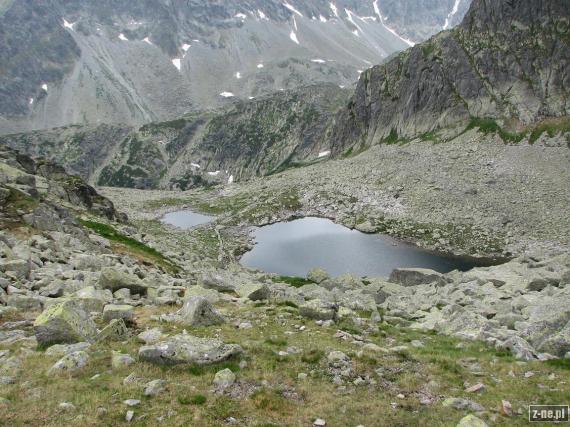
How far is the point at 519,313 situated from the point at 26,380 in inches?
890

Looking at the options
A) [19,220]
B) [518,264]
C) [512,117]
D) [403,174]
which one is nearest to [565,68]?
[512,117]

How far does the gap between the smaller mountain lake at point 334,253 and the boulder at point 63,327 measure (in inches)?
2137

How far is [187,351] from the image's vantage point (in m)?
13.8

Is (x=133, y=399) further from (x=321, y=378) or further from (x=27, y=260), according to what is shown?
(x=27, y=260)

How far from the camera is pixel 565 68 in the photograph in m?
101

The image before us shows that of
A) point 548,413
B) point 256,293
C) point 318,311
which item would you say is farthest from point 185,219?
point 548,413

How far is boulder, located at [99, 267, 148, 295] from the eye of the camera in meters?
22.0

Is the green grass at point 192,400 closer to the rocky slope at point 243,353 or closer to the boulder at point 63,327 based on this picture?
the rocky slope at point 243,353

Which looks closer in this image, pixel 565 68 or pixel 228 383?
Answer: pixel 228 383

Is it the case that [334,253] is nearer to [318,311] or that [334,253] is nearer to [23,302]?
[318,311]

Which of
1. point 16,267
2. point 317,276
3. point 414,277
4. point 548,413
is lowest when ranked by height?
point 317,276

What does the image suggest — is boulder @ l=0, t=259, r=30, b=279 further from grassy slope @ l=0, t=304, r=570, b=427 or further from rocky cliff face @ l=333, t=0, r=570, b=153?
rocky cliff face @ l=333, t=0, r=570, b=153

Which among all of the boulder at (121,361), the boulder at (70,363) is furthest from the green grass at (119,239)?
the boulder at (121,361)

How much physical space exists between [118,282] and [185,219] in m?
97.9
